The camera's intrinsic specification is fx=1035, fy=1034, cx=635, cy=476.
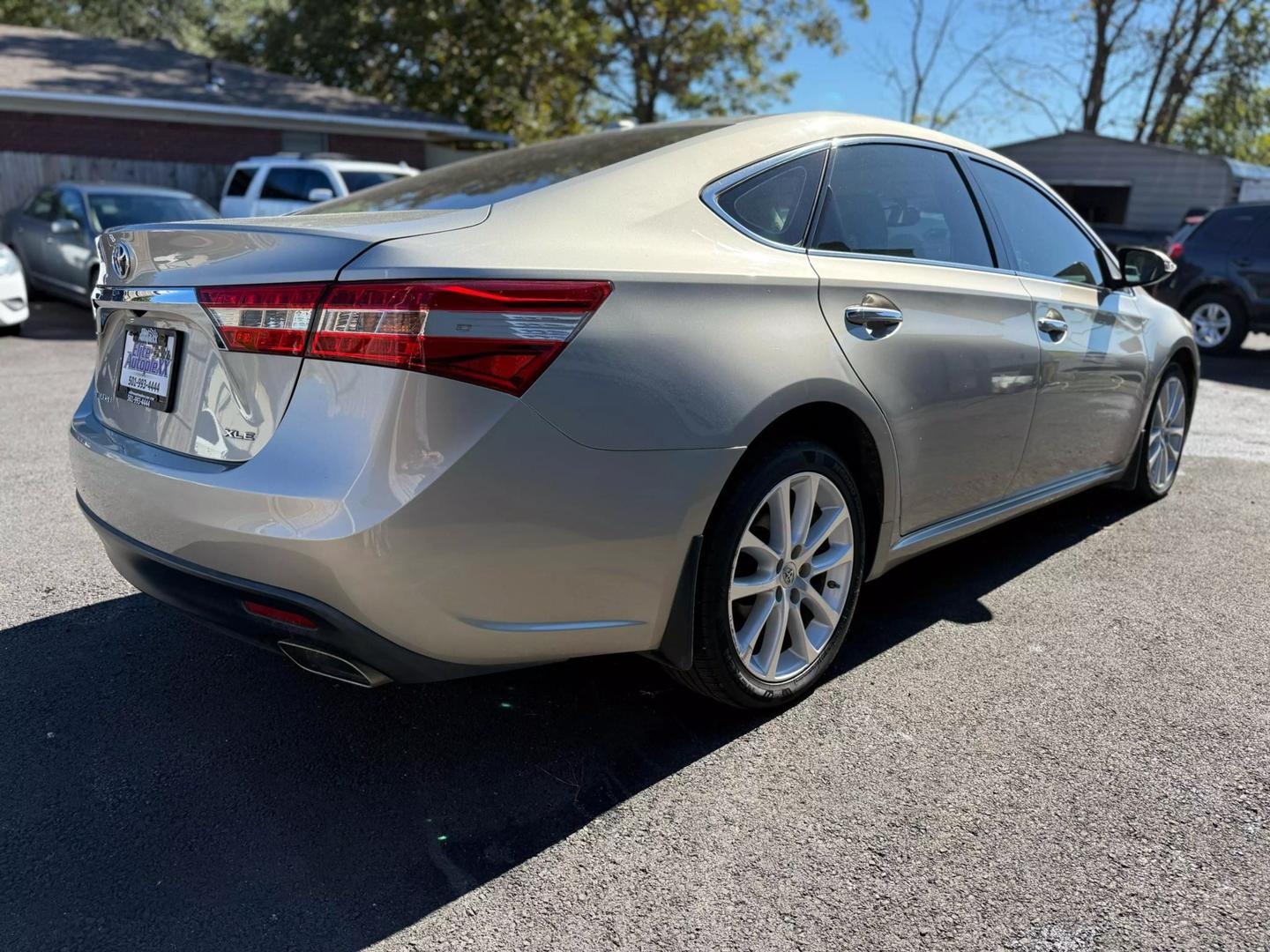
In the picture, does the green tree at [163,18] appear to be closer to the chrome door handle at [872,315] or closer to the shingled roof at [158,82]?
the shingled roof at [158,82]

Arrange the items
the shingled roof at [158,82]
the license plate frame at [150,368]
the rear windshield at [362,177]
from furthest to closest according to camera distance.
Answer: the shingled roof at [158,82] → the rear windshield at [362,177] → the license plate frame at [150,368]

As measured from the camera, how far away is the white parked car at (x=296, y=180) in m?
13.6

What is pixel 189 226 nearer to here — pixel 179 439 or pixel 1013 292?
pixel 179 439

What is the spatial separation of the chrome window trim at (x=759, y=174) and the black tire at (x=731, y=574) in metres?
0.54

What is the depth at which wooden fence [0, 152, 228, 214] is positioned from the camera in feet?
54.8

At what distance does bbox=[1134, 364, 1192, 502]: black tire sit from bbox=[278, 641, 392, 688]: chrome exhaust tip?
396 cm

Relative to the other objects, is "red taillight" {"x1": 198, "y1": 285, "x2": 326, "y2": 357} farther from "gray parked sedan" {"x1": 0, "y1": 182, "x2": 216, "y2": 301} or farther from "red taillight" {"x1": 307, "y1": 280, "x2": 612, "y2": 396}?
"gray parked sedan" {"x1": 0, "y1": 182, "x2": 216, "y2": 301}

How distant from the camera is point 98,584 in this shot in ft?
12.2

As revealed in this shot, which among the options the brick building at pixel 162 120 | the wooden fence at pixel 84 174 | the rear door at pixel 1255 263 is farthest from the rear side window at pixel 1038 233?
the brick building at pixel 162 120

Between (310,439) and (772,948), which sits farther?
(310,439)

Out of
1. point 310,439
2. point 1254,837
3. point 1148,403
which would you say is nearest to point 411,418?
point 310,439

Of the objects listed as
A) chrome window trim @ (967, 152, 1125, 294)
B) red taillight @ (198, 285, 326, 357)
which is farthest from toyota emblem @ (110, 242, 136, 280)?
chrome window trim @ (967, 152, 1125, 294)

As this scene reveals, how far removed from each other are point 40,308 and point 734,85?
20.7 metres

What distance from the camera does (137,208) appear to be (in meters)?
12.0
